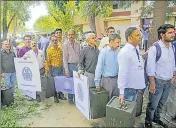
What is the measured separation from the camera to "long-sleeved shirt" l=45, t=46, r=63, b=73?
543 centimetres

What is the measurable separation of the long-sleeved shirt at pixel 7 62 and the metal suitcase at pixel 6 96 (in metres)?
0.53

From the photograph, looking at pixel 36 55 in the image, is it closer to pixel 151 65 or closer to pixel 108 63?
pixel 108 63

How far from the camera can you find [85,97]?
3.92 metres

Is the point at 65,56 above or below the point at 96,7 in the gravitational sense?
below

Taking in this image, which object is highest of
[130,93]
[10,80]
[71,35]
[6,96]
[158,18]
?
[158,18]

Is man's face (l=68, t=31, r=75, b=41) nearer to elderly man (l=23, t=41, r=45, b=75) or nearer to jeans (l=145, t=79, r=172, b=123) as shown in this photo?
elderly man (l=23, t=41, r=45, b=75)

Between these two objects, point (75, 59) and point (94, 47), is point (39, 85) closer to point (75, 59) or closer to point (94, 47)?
point (75, 59)

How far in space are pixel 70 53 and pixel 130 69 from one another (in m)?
2.08

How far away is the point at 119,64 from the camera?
339 cm

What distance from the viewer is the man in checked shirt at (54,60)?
543cm

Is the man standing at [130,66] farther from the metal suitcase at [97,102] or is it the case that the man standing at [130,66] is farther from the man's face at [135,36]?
the metal suitcase at [97,102]

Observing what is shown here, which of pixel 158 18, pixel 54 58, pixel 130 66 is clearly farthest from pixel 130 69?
pixel 158 18

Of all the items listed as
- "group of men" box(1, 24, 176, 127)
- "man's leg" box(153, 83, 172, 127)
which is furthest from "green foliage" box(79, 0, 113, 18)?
"man's leg" box(153, 83, 172, 127)

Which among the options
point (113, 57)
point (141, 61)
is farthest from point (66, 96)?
point (141, 61)
